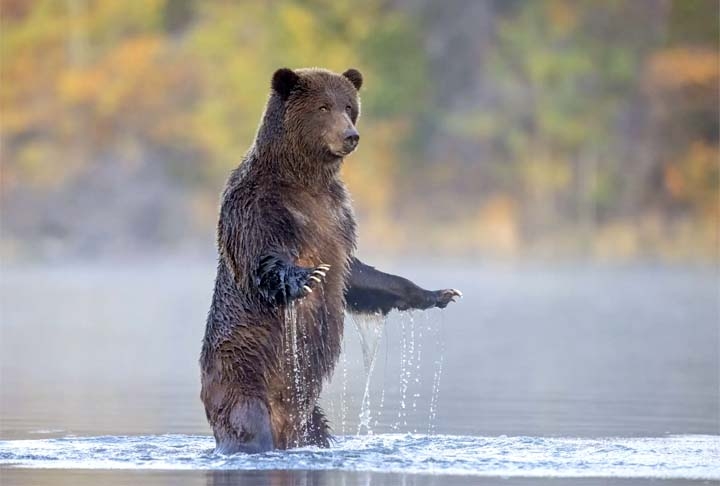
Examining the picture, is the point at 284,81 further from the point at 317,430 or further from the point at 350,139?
the point at 317,430

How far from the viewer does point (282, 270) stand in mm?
8914

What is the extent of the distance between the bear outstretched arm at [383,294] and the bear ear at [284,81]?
113cm

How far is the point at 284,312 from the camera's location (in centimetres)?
930

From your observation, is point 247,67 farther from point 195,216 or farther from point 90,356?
point 90,356

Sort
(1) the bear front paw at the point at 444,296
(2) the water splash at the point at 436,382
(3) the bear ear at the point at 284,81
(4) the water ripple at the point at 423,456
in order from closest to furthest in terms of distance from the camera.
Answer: (4) the water ripple at the point at 423,456 → (3) the bear ear at the point at 284,81 → (1) the bear front paw at the point at 444,296 → (2) the water splash at the point at 436,382

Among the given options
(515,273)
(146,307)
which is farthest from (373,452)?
(515,273)

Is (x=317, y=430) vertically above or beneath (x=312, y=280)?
beneath

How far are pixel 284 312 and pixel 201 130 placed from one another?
46292 millimetres

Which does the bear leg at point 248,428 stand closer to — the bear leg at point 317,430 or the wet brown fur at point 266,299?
the wet brown fur at point 266,299

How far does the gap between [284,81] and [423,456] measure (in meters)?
2.34

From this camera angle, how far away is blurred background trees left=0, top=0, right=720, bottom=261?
51.8 metres

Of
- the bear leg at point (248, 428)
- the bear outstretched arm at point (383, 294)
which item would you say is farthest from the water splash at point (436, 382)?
the bear leg at point (248, 428)

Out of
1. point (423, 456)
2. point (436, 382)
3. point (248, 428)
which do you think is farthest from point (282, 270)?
point (436, 382)

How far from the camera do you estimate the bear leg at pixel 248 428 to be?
29.7 ft
